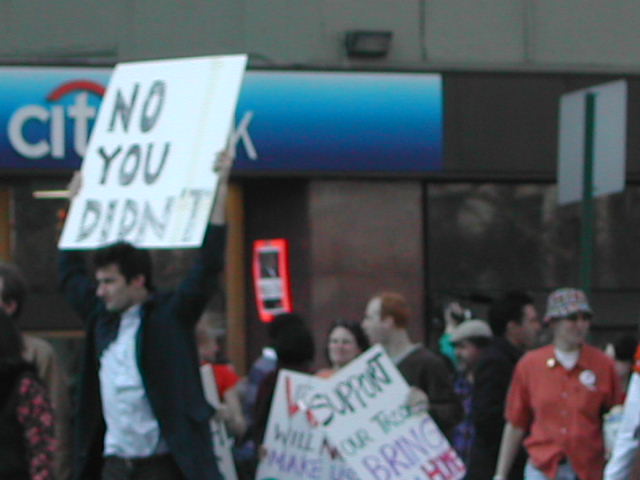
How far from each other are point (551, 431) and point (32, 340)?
2.66 metres

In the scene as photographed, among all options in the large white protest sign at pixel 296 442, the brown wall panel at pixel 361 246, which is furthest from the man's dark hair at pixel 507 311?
the brown wall panel at pixel 361 246

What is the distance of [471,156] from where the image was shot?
14.1 meters

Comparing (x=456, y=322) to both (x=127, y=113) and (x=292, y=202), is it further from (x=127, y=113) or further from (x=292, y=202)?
(x=127, y=113)

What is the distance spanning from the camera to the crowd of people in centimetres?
725

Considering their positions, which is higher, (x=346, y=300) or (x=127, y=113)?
(x=127, y=113)

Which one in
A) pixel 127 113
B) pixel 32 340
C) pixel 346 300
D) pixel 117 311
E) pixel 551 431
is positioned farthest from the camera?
pixel 346 300

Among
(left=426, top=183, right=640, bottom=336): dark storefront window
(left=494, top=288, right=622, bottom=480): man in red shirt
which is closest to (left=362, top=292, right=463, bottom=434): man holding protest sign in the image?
(left=494, top=288, right=622, bottom=480): man in red shirt

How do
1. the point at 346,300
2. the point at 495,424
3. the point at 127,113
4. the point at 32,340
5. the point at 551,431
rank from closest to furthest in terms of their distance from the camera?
the point at 127,113 < the point at 32,340 < the point at 551,431 < the point at 495,424 < the point at 346,300

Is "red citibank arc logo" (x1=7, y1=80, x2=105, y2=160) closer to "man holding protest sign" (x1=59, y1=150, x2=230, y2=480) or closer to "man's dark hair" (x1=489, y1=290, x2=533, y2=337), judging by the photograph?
"man's dark hair" (x1=489, y1=290, x2=533, y2=337)

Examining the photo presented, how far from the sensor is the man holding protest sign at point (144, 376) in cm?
733

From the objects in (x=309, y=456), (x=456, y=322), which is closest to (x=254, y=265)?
(x=456, y=322)

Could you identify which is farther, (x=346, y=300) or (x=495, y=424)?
(x=346, y=300)

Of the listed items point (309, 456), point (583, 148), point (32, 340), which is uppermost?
point (583, 148)

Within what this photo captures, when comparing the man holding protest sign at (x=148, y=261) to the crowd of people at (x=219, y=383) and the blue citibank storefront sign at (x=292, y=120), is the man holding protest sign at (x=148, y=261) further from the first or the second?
the blue citibank storefront sign at (x=292, y=120)
